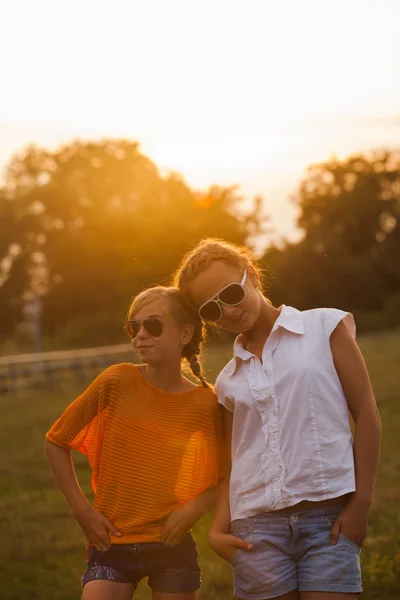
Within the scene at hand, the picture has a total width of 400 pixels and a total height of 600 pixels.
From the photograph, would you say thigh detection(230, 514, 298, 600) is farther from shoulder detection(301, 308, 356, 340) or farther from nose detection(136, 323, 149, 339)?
nose detection(136, 323, 149, 339)

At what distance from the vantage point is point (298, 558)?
3213 millimetres

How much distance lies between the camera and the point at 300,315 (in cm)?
339

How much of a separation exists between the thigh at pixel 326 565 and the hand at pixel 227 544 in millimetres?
196

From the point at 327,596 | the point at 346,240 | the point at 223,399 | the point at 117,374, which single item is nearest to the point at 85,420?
the point at 117,374

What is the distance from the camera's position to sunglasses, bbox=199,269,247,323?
11.0 feet

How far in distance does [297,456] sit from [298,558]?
1.11 feet

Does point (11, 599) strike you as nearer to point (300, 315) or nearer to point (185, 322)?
point (185, 322)

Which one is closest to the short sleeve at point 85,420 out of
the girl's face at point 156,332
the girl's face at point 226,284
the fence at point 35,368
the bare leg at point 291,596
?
the girl's face at point 156,332

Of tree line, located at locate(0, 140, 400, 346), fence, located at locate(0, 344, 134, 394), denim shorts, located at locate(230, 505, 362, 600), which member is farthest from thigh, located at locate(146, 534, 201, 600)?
tree line, located at locate(0, 140, 400, 346)

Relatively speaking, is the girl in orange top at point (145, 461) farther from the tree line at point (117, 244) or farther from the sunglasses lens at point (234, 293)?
the tree line at point (117, 244)

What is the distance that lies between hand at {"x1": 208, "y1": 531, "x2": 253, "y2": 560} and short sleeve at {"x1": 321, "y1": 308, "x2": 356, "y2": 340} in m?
0.76

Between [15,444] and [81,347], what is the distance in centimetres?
3476

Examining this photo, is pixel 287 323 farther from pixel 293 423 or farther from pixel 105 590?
pixel 105 590

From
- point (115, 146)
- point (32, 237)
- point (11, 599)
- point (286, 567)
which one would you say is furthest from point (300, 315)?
point (115, 146)
